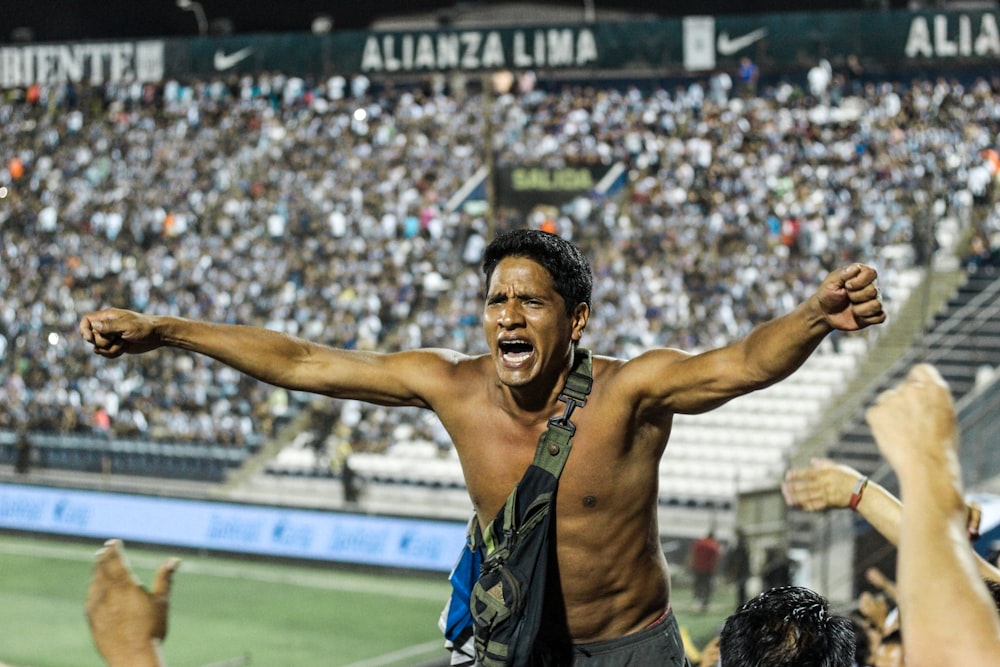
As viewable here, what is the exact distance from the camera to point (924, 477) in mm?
1868

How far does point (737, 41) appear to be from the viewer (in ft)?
63.5

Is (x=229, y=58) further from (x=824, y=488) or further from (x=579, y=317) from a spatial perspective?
(x=824, y=488)

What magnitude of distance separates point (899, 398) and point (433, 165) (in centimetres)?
2612

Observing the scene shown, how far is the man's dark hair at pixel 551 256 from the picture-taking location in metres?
3.96

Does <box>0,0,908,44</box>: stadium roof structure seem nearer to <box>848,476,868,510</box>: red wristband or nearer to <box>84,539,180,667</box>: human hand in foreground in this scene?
<box>848,476,868,510</box>: red wristband

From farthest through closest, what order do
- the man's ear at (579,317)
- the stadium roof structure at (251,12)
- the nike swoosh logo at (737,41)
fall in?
the stadium roof structure at (251,12), the nike swoosh logo at (737,41), the man's ear at (579,317)

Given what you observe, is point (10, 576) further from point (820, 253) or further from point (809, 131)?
point (809, 131)

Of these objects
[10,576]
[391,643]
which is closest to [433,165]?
[10,576]

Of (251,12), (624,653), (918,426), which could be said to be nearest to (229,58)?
(251,12)

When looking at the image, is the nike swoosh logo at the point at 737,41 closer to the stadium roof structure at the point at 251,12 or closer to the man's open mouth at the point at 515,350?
the stadium roof structure at the point at 251,12

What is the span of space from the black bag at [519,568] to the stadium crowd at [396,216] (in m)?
14.9

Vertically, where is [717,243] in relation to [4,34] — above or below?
below

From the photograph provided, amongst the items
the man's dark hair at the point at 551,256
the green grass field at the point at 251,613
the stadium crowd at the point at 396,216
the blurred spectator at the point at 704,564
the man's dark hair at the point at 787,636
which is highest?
the stadium crowd at the point at 396,216

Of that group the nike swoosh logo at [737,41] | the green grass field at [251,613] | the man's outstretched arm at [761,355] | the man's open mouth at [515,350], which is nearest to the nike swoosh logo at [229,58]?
the nike swoosh logo at [737,41]
